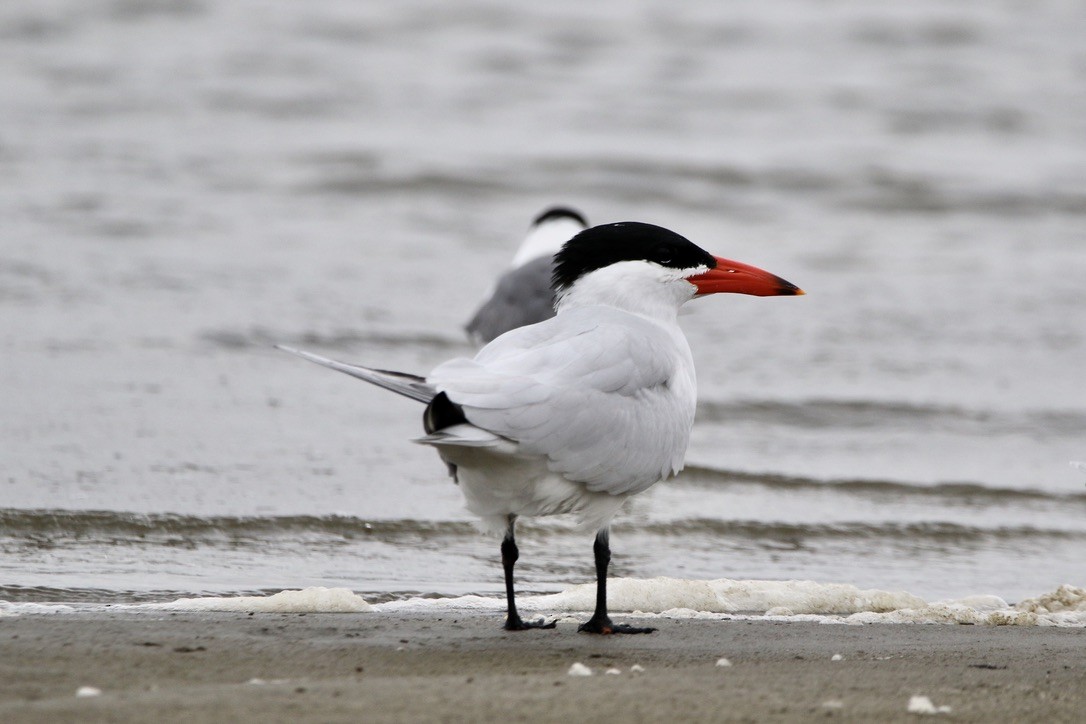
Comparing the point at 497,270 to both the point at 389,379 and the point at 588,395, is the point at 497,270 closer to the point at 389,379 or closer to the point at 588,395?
the point at 588,395

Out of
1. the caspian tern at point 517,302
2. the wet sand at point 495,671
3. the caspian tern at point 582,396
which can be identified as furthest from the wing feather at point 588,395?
the caspian tern at point 517,302

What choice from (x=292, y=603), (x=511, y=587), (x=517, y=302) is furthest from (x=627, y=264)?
(x=517, y=302)

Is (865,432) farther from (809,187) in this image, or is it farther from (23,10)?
(23,10)

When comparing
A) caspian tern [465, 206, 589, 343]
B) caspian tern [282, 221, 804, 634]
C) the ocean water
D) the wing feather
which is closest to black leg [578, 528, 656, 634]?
caspian tern [282, 221, 804, 634]

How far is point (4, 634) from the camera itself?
3.24 m

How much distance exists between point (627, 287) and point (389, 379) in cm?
110

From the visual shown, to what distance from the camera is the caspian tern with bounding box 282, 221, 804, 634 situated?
3.36 metres

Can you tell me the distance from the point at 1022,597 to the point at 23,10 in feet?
48.2

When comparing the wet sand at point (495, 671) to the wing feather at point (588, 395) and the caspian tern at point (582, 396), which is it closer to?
the caspian tern at point (582, 396)

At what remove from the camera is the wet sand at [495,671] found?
8.86 ft

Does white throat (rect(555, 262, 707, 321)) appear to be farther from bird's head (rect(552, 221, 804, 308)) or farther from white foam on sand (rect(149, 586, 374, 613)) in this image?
white foam on sand (rect(149, 586, 374, 613))

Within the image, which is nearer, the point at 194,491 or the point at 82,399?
the point at 194,491

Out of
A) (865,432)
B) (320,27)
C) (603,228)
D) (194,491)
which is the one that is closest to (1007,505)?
(865,432)

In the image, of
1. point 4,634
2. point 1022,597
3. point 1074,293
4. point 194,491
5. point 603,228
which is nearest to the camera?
point 4,634
